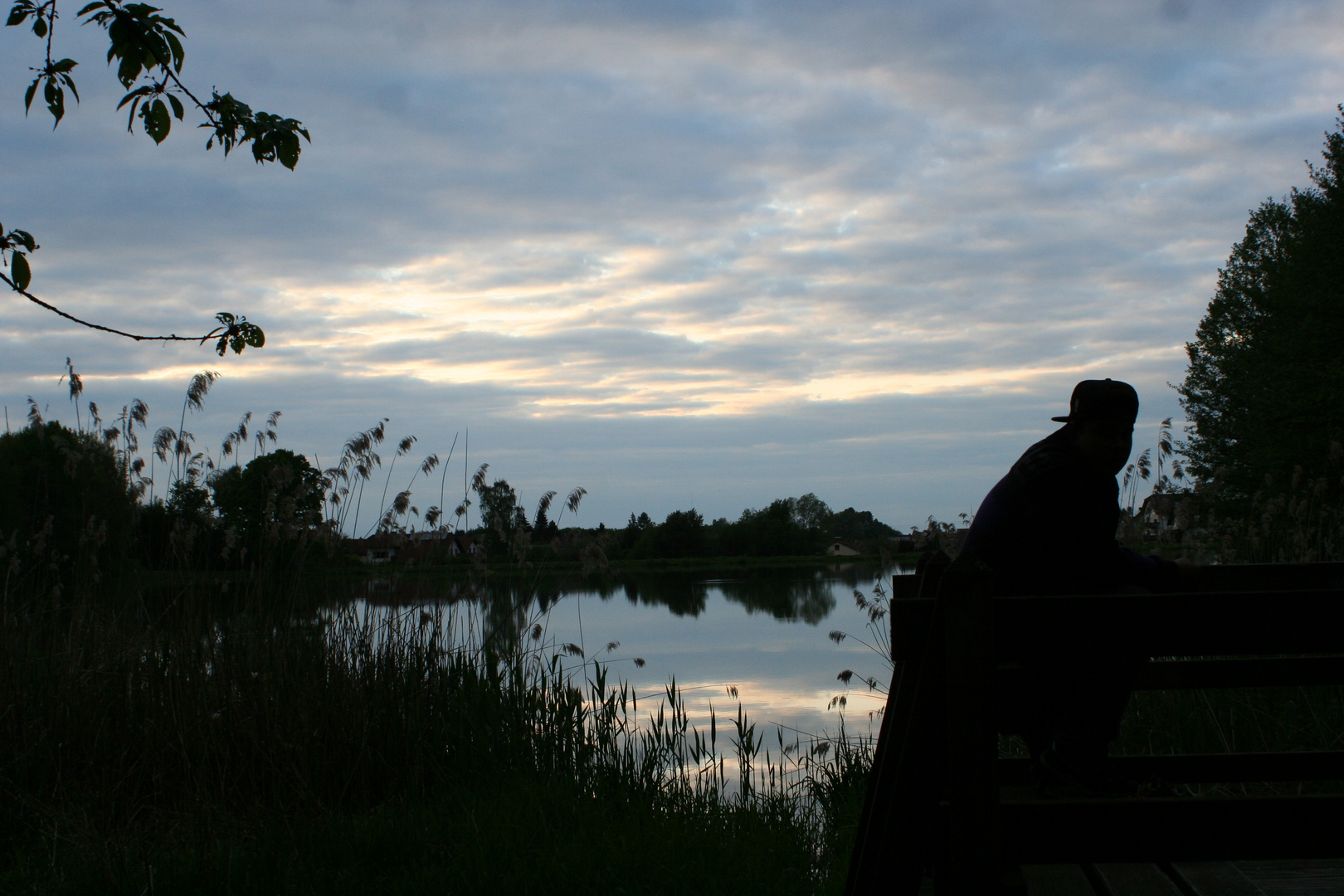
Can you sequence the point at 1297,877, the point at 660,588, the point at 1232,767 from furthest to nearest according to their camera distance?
the point at 660,588 < the point at 1232,767 < the point at 1297,877

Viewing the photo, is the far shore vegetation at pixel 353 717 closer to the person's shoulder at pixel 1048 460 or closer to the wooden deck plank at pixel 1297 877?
the person's shoulder at pixel 1048 460

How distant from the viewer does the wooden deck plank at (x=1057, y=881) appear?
2.29 meters

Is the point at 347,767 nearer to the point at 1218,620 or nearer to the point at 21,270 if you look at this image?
the point at 21,270

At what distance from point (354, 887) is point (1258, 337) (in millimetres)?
24654

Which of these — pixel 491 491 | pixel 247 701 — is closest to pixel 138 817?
pixel 247 701

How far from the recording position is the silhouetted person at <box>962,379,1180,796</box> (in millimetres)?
2391

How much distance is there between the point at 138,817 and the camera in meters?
4.34

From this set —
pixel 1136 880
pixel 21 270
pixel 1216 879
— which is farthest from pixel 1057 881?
pixel 21 270

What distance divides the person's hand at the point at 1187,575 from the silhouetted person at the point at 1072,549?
0.02 m

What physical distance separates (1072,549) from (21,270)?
296 cm

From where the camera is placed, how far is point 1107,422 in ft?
8.85

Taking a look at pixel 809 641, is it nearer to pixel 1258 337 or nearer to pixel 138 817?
pixel 138 817

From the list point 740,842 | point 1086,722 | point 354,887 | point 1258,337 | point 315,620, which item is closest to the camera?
point 1086,722

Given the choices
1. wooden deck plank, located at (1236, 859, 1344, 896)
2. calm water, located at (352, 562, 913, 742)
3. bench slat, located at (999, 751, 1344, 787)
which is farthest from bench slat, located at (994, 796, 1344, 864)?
calm water, located at (352, 562, 913, 742)
